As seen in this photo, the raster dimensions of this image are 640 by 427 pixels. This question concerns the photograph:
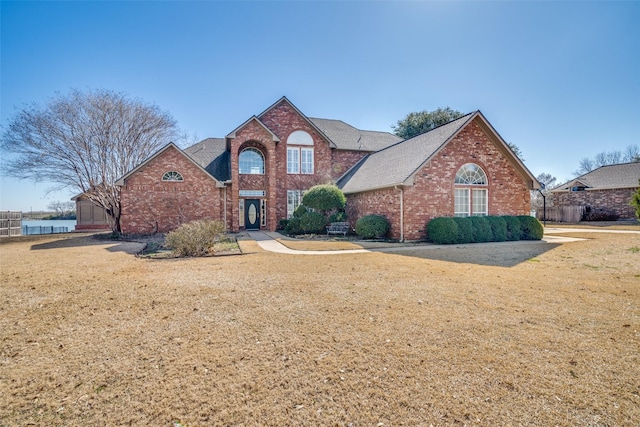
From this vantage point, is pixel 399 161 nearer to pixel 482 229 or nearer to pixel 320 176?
pixel 482 229

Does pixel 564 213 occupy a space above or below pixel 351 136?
below

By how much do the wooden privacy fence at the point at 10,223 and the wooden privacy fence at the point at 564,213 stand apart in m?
47.9

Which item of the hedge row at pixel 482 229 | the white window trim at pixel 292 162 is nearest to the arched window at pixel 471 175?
the hedge row at pixel 482 229

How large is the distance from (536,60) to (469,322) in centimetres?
1399

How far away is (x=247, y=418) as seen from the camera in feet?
7.74

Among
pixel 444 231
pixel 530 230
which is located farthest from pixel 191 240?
pixel 530 230

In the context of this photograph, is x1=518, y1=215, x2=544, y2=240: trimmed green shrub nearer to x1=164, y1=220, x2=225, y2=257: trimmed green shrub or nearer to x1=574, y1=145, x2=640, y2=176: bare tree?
x1=164, y1=220, x2=225, y2=257: trimmed green shrub

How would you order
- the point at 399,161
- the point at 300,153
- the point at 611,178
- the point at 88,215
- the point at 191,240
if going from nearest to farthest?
the point at 191,240 < the point at 399,161 < the point at 300,153 < the point at 88,215 < the point at 611,178

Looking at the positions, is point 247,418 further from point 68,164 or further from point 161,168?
point 68,164

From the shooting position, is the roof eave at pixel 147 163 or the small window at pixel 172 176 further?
the small window at pixel 172 176

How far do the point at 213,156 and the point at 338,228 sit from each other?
12069 mm

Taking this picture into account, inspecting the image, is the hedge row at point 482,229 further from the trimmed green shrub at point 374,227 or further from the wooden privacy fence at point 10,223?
the wooden privacy fence at point 10,223

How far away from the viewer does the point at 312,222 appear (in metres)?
17.5

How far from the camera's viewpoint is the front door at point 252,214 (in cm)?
2094
